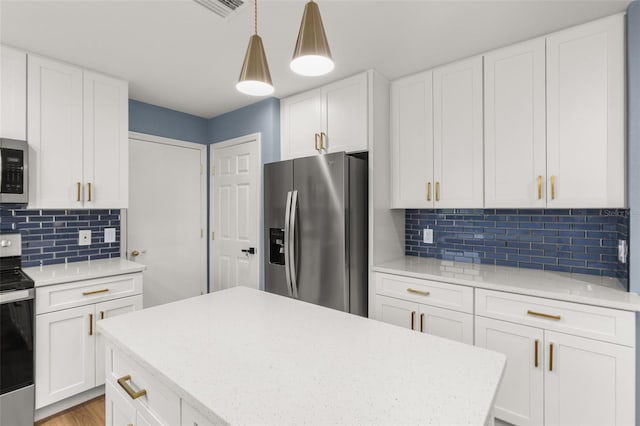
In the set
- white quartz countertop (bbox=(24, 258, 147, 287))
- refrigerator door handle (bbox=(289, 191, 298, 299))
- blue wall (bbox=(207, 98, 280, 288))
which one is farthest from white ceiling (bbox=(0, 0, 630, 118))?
white quartz countertop (bbox=(24, 258, 147, 287))

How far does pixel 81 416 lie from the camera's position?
84.9 inches

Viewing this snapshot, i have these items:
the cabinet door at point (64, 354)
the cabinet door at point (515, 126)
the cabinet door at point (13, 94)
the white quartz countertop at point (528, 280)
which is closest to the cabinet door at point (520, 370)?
the white quartz countertop at point (528, 280)

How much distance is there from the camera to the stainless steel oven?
1.86m

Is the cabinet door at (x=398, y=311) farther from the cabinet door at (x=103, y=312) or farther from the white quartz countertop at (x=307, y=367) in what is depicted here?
the cabinet door at (x=103, y=312)

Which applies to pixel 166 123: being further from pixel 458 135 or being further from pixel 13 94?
pixel 458 135

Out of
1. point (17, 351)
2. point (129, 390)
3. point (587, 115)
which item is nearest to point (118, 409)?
point (129, 390)

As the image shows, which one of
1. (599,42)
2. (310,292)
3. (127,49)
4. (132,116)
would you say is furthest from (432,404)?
(132,116)

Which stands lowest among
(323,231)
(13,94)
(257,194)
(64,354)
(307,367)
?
(64,354)

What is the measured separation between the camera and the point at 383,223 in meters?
2.60

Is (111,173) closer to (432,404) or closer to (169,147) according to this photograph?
(169,147)

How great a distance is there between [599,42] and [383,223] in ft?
5.61

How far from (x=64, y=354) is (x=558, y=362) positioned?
3052mm

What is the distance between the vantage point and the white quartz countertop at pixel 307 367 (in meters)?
0.74

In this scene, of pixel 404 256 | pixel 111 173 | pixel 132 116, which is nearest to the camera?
pixel 111 173
